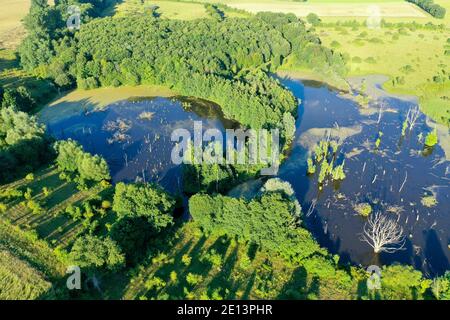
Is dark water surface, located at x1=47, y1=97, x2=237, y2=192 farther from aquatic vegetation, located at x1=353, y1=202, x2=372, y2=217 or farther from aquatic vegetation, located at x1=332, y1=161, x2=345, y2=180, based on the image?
aquatic vegetation, located at x1=353, y1=202, x2=372, y2=217

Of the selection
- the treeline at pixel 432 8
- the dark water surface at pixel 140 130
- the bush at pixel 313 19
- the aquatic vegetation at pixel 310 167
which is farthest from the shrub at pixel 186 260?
the treeline at pixel 432 8

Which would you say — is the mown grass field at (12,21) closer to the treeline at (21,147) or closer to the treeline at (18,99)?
the treeline at (18,99)

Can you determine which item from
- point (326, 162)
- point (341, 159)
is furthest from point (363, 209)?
point (341, 159)

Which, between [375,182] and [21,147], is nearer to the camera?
[21,147]

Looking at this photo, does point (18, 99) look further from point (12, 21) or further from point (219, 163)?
point (12, 21)

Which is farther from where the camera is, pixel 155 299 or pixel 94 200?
pixel 94 200
